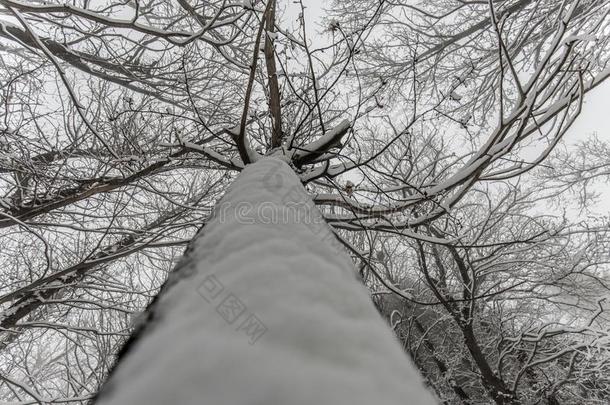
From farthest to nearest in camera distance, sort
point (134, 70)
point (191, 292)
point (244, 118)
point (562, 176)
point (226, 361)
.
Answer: point (562, 176), point (134, 70), point (244, 118), point (191, 292), point (226, 361)

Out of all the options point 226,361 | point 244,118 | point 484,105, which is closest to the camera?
point 226,361

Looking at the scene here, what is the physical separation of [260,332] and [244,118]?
4.99 ft

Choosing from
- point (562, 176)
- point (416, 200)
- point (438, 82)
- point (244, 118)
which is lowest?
point (562, 176)

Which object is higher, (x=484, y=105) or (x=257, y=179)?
(x=484, y=105)

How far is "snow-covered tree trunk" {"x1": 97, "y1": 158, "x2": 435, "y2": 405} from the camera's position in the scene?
31 cm

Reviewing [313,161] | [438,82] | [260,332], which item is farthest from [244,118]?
[438,82]

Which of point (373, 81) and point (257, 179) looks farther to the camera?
point (373, 81)

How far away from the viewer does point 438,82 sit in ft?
18.1

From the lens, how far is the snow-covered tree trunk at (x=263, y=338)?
31 centimetres

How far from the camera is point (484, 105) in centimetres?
534

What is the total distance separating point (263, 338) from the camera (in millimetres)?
371

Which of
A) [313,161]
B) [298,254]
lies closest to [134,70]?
[313,161]

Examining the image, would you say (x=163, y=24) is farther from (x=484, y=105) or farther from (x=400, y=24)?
(x=484, y=105)

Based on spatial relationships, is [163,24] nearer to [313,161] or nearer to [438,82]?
[313,161]
